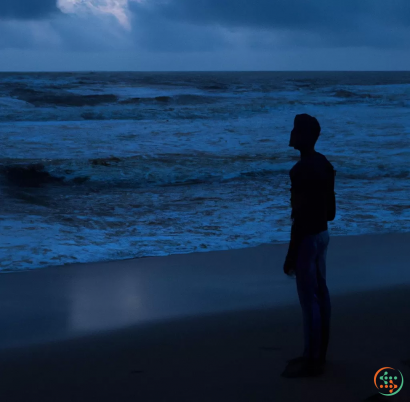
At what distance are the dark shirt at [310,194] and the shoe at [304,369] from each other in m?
0.62

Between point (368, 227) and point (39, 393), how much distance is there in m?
5.10

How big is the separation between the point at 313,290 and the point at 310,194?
522mm

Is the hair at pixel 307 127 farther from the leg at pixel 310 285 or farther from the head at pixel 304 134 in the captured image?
the leg at pixel 310 285

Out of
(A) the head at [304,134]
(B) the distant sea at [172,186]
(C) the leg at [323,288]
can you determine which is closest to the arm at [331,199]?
(C) the leg at [323,288]

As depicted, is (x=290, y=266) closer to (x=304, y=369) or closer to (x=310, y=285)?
(x=310, y=285)

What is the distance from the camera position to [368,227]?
693 centimetres

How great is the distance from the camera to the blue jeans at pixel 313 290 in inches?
114

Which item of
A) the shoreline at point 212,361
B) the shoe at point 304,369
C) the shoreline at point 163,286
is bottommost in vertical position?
the shoreline at point 163,286

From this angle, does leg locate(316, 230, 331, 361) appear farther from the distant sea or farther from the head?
the distant sea

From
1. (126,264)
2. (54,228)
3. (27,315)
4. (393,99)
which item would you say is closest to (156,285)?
(126,264)

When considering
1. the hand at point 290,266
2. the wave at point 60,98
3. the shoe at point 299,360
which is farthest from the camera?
the wave at point 60,98

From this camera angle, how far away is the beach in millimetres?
2863

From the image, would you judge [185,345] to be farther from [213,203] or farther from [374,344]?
[213,203]

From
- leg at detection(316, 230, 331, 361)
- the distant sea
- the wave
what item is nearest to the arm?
leg at detection(316, 230, 331, 361)
